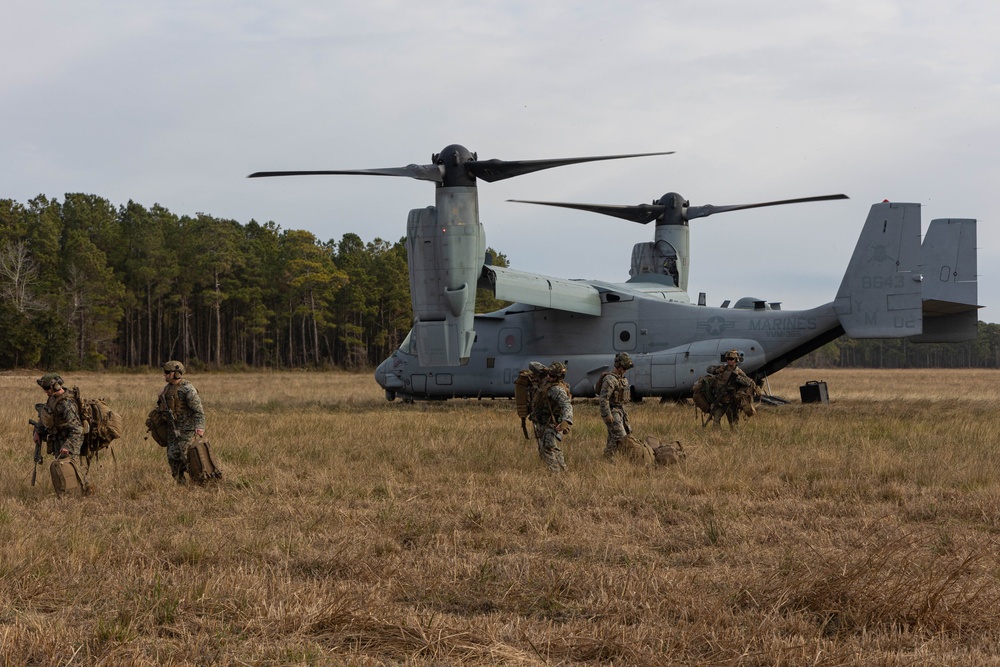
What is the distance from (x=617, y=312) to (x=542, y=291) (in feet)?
7.41

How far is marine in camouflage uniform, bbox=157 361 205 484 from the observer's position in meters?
10.5

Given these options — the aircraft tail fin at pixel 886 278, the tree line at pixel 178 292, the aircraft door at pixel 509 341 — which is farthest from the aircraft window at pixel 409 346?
the tree line at pixel 178 292

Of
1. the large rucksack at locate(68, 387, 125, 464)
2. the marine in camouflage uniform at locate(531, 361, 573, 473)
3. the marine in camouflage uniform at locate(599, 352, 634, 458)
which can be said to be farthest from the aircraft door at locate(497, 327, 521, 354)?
the large rucksack at locate(68, 387, 125, 464)

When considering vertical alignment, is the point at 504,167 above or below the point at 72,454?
above

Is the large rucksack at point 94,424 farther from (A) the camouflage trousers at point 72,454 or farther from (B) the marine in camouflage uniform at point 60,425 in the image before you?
(A) the camouflage trousers at point 72,454

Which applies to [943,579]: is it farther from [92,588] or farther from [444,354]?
[444,354]

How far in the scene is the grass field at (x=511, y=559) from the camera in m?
4.96

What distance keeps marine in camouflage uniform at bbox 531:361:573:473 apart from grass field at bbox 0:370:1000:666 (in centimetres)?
26

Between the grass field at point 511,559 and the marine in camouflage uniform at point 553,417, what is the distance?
259 mm

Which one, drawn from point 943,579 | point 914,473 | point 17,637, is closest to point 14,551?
point 17,637

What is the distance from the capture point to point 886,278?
19734 mm

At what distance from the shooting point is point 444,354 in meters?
20.6

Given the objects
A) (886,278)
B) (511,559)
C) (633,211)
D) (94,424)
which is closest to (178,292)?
(633,211)

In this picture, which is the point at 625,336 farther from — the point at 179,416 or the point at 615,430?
the point at 179,416
